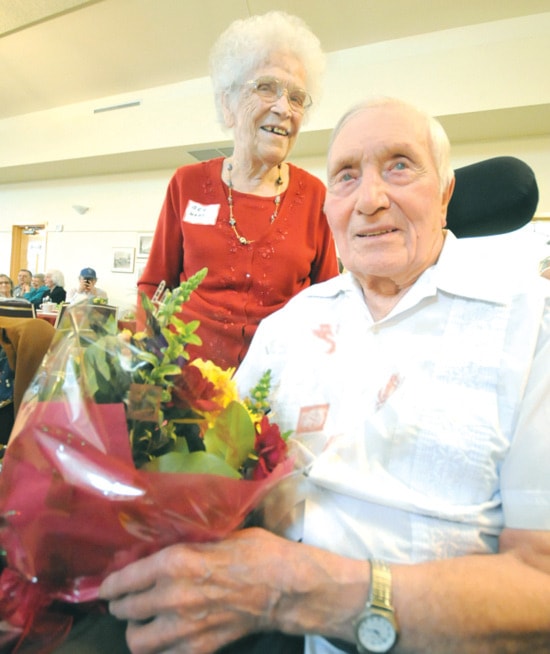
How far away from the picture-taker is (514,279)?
2.58 ft

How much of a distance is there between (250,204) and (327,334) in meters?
0.72

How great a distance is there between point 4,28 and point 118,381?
6.02m

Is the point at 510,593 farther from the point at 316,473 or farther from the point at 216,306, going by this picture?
the point at 216,306

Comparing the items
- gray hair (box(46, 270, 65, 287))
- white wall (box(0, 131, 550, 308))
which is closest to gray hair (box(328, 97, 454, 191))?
white wall (box(0, 131, 550, 308))

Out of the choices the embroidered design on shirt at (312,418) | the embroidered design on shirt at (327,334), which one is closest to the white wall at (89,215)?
the embroidered design on shirt at (327,334)

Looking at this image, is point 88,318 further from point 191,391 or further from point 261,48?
point 261,48

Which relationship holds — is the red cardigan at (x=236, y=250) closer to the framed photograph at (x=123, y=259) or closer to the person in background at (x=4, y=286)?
the framed photograph at (x=123, y=259)

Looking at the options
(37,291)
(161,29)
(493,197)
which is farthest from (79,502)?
(37,291)

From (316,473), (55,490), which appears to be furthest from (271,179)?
(55,490)

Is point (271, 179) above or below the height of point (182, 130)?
below

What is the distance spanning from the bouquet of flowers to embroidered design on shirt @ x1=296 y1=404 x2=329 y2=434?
0.86 ft

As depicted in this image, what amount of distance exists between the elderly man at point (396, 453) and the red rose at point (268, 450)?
113 millimetres

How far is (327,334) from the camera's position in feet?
3.11

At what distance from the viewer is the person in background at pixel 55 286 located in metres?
7.00
